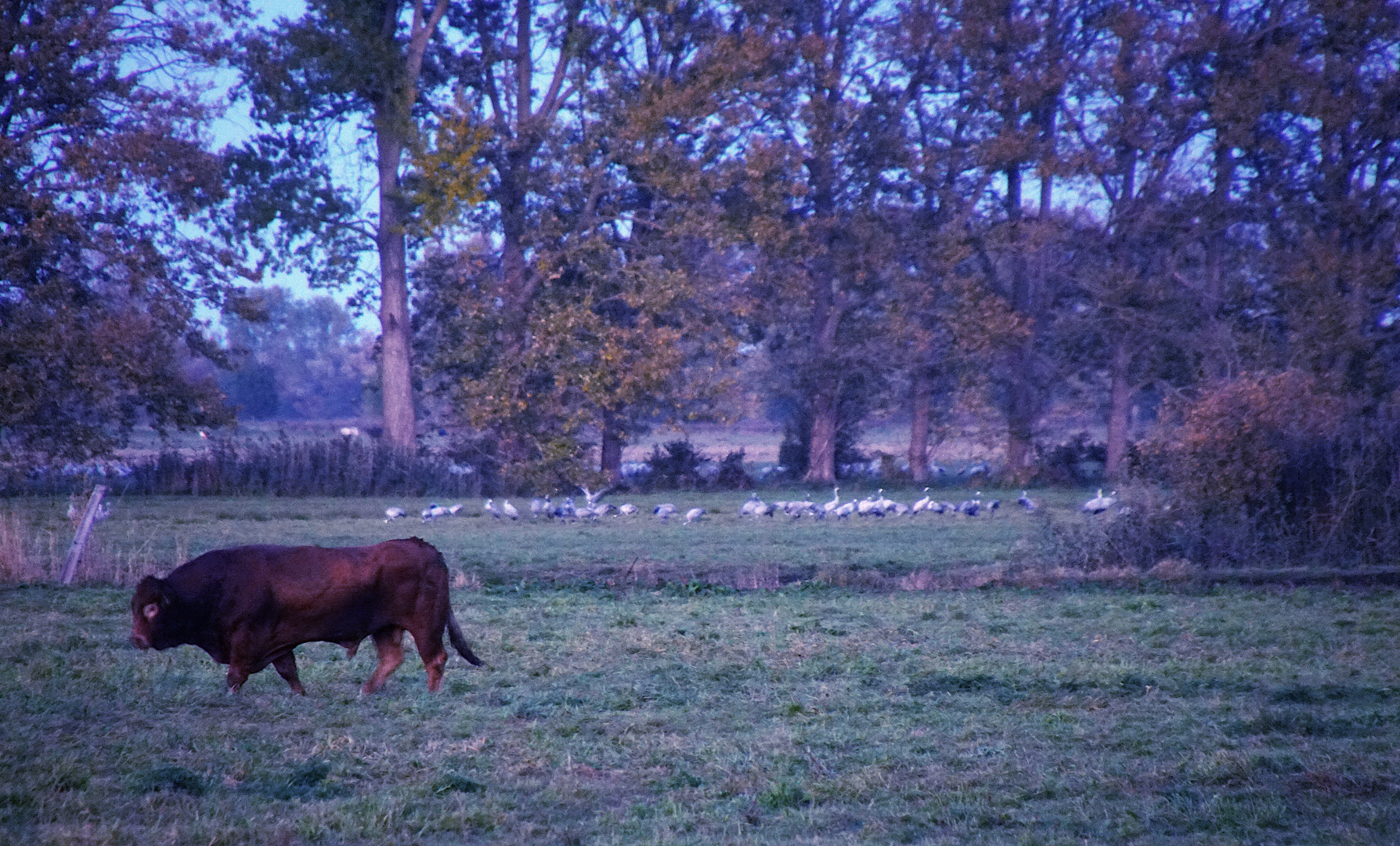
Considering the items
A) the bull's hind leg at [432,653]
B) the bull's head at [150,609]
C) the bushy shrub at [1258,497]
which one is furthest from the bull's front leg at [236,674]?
the bushy shrub at [1258,497]

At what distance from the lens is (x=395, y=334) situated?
37281mm

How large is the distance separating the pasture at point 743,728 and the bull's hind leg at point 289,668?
0.12 meters

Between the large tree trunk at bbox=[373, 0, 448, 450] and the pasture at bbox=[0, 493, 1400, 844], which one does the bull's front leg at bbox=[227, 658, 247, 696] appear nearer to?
the pasture at bbox=[0, 493, 1400, 844]

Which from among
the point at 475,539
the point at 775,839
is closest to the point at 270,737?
the point at 775,839

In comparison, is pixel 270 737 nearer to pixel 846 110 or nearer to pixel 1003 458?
pixel 846 110

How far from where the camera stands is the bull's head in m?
8.27

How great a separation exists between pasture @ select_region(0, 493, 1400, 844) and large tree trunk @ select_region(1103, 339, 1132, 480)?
25.7 meters

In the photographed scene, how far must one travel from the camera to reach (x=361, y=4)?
34.5 m

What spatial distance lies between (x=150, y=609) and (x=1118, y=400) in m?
36.6

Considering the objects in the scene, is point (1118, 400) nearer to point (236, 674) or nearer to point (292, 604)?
point (292, 604)

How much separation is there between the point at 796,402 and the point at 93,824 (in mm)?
38594

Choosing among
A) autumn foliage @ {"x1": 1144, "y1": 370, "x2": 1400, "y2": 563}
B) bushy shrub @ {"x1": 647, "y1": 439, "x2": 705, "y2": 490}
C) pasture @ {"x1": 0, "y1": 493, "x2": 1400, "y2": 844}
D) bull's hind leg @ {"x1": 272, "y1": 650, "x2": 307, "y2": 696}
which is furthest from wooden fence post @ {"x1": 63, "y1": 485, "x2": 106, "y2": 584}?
bushy shrub @ {"x1": 647, "y1": 439, "x2": 705, "y2": 490}

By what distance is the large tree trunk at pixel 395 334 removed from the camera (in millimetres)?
36969

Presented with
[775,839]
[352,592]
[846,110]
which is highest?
[846,110]
